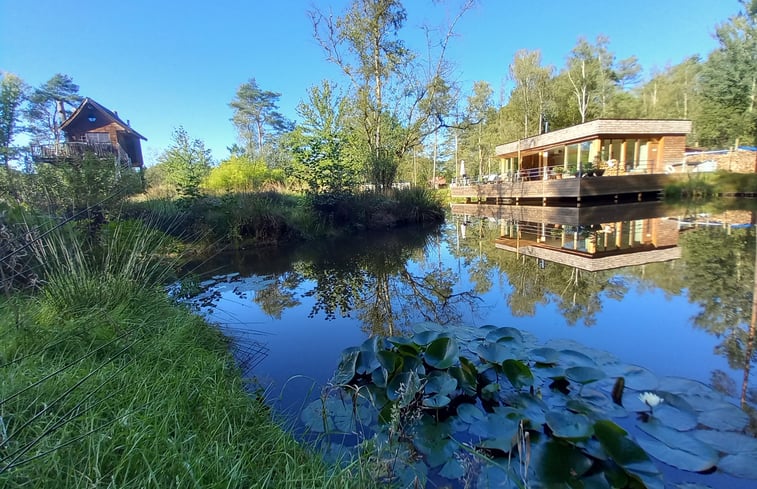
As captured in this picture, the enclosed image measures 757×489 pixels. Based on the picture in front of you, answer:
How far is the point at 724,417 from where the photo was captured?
1512 mm

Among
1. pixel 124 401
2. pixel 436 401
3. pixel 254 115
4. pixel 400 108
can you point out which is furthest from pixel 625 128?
pixel 254 115

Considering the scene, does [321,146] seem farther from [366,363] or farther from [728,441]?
[728,441]

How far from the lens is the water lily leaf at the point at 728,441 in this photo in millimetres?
1340

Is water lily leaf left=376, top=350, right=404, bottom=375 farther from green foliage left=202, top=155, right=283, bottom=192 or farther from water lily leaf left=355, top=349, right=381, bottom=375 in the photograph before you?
green foliage left=202, top=155, right=283, bottom=192

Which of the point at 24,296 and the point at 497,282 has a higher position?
the point at 24,296

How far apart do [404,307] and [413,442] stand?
83.8 inches

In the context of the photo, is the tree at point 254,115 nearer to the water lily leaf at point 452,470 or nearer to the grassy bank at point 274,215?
the grassy bank at point 274,215

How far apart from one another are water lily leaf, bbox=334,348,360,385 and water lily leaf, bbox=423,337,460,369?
1.47 feet

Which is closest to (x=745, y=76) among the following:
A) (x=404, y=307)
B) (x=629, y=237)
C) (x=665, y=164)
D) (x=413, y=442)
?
(x=665, y=164)

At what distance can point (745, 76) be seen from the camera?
57.7 ft

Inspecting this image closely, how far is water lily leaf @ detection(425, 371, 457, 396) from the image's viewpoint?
1.67m

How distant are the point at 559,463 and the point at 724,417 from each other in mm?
951

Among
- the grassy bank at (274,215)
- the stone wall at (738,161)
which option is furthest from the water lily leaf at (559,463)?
the stone wall at (738,161)

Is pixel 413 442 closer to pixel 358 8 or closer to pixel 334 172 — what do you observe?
pixel 334 172
